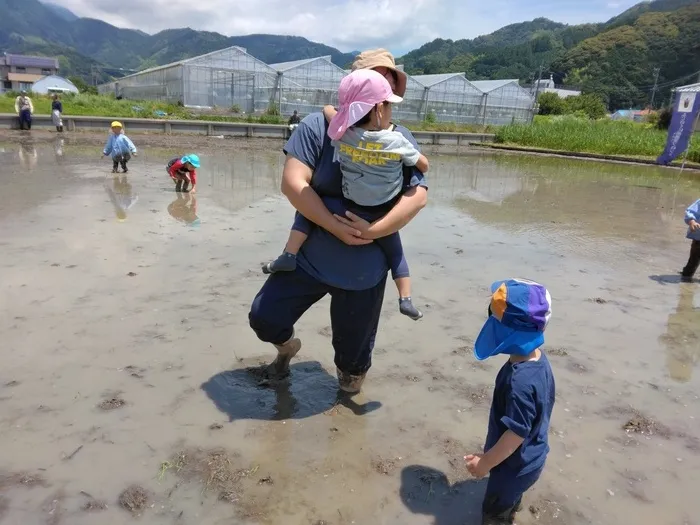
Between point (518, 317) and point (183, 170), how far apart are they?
8606mm

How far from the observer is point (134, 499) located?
2.43m

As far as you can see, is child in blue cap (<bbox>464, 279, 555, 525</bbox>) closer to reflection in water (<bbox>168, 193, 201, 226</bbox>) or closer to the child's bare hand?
the child's bare hand

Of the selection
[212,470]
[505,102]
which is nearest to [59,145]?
[212,470]

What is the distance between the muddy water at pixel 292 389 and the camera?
2.55 meters

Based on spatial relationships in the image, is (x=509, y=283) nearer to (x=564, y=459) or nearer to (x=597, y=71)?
(x=564, y=459)

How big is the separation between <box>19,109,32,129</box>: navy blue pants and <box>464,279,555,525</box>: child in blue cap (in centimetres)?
2364

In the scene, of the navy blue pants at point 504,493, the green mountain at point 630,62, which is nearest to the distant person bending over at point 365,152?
the navy blue pants at point 504,493

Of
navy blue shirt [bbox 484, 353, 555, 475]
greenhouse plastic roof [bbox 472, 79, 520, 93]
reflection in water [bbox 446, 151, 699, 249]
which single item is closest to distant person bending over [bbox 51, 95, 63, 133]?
reflection in water [bbox 446, 151, 699, 249]

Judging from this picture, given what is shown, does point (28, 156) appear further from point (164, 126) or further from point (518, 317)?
point (518, 317)

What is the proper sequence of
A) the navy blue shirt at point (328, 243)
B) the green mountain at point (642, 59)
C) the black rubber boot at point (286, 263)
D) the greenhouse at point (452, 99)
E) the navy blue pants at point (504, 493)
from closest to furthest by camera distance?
the navy blue pants at point (504, 493), the navy blue shirt at point (328, 243), the black rubber boot at point (286, 263), the greenhouse at point (452, 99), the green mountain at point (642, 59)

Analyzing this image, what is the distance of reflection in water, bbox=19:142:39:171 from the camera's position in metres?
12.1

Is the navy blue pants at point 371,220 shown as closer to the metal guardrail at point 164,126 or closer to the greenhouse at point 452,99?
the metal guardrail at point 164,126

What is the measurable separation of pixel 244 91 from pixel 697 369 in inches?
Result: 1315

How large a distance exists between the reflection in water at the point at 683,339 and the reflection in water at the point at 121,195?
270 inches
